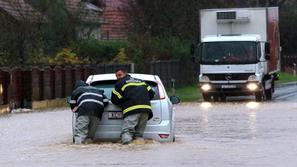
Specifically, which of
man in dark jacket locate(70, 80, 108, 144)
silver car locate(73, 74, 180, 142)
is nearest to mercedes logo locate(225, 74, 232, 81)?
silver car locate(73, 74, 180, 142)

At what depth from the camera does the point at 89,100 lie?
15898mm

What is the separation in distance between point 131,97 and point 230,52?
17.2 metres

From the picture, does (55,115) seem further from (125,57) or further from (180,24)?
(180,24)

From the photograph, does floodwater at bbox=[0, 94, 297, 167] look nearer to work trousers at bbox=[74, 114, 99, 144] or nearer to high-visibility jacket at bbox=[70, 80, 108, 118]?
work trousers at bbox=[74, 114, 99, 144]

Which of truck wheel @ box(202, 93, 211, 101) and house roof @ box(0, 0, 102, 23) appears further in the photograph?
house roof @ box(0, 0, 102, 23)

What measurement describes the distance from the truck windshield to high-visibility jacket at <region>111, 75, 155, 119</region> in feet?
55.6

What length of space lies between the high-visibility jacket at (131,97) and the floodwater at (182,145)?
2.18 feet

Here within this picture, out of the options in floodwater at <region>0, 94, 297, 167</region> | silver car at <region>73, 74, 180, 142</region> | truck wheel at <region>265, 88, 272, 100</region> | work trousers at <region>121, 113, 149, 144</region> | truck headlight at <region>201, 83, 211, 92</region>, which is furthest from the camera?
truck wheel at <region>265, 88, 272, 100</region>

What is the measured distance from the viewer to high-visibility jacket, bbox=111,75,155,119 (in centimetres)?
1585

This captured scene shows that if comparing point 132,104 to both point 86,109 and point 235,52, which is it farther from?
point 235,52

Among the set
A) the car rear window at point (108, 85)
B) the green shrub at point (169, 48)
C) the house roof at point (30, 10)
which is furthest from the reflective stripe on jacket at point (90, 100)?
the green shrub at point (169, 48)

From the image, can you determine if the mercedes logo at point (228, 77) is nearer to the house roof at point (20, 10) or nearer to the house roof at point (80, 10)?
the house roof at point (20, 10)

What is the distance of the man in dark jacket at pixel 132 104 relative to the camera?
15.8 metres

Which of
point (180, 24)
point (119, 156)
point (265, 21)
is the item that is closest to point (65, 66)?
point (265, 21)
